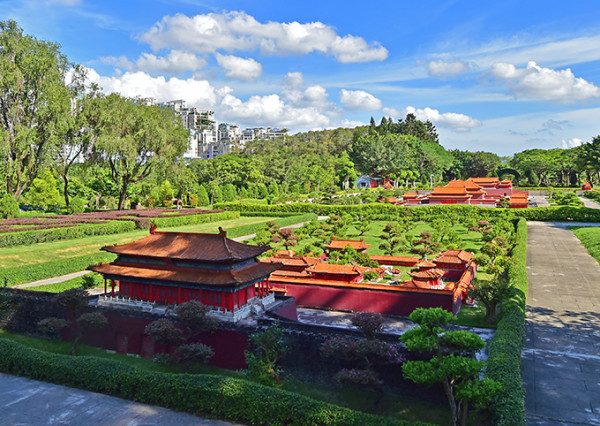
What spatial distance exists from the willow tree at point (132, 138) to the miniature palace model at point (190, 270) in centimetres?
3441

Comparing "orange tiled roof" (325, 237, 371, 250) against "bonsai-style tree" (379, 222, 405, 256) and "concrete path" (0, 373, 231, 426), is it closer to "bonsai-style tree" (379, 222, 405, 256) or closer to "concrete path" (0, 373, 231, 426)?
"bonsai-style tree" (379, 222, 405, 256)

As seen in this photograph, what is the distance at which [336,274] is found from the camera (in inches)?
1025

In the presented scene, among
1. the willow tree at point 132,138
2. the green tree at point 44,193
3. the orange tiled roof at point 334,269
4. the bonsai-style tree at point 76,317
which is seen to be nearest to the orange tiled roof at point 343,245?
the orange tiled roof at point 334,269

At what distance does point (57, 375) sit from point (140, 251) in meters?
5.76

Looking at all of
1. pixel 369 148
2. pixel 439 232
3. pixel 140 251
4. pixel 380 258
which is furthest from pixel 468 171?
pixel 140 251

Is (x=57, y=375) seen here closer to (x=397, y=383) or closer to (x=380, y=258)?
(x=397, y=383)

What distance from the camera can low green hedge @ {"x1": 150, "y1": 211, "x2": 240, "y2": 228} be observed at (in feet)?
160

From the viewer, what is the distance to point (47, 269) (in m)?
28.3

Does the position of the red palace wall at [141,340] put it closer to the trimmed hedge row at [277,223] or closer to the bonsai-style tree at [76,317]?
the bonsai-style tree at [76,317]

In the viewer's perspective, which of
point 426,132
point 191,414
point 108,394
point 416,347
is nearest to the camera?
point 416,347

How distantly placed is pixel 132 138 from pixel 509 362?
4853cm

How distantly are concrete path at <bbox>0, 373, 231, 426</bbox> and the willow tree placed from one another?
39.4 metres

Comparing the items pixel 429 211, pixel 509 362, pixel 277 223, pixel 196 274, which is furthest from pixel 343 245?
pixel 429 211

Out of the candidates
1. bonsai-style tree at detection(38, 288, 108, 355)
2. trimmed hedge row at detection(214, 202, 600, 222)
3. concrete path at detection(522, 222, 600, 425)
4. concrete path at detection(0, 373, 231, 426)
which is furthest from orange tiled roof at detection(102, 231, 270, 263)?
trimmed hedge row at detection(214, 202, 600, 222)
